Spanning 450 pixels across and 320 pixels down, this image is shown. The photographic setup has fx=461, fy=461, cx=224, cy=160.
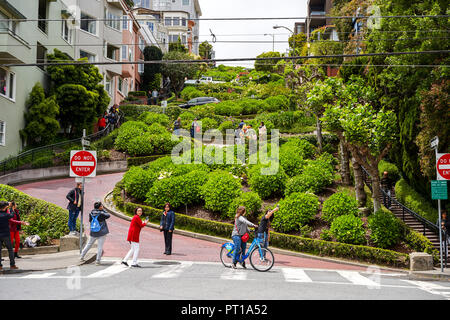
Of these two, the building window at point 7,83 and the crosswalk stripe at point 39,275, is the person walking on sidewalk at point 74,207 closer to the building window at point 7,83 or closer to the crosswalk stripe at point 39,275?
the crosswalk stripe at point 39,275

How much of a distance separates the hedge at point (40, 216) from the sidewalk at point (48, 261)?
49.1 inches

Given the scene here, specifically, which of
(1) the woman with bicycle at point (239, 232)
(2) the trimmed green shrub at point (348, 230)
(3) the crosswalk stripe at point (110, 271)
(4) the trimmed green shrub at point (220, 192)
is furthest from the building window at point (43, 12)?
(1) the woman with bicycle at point (239, 232)

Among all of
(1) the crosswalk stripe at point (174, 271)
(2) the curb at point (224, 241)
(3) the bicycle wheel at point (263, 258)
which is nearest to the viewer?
(1) the crosswalk stripe at point (174, 271)

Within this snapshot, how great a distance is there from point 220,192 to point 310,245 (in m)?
4.93

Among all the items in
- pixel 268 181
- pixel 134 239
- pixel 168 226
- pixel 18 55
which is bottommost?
pixel 134 239

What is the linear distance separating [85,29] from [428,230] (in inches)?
1237

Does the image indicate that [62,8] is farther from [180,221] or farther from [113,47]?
[180,221]

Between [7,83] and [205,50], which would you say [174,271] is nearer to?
[7,83]

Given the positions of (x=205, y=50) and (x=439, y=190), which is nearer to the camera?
(x=439, y=190)

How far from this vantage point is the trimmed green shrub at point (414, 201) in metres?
20.4

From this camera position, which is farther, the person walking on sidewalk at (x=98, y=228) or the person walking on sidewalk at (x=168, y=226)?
the person walking on sidewalk at (x=168, y=226)

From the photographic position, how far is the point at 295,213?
61.4 ft

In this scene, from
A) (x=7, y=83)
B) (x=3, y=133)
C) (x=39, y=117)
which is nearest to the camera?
(x=3, y=133)

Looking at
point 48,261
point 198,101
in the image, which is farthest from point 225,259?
point 198,101
